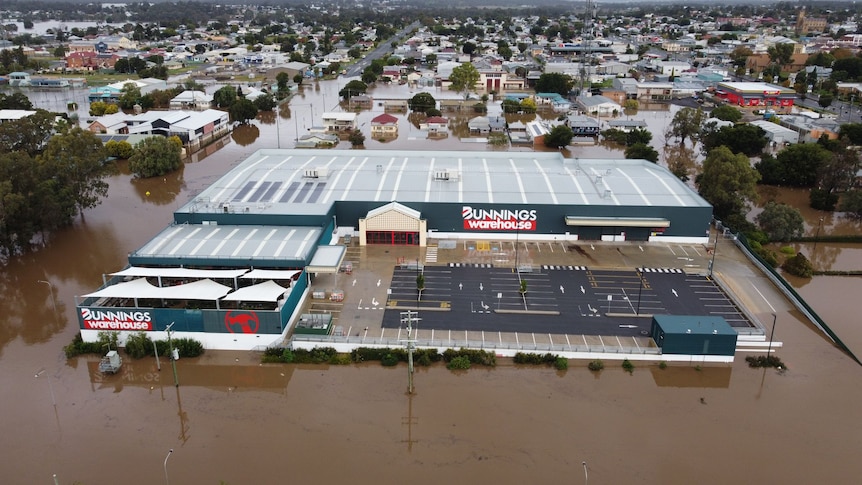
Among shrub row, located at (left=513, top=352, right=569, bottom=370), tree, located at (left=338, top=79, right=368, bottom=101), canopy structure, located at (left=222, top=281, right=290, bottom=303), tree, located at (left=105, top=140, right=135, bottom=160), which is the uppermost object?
tree, located at (left=338, top=79, right=368, bottom=101)

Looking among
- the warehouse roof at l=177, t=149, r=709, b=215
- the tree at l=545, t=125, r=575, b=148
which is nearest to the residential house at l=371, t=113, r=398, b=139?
the tree at l=545, t=125, r=575, b=148

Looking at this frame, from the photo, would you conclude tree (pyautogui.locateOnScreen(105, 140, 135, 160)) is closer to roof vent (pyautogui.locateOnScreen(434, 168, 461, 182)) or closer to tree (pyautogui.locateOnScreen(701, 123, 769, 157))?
roof vent (pyautogui.locateOnScreen(434, 168, 461, 182))

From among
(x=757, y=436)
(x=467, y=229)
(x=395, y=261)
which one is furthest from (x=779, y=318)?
(x=395, y=261)

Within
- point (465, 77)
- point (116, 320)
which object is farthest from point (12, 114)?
point (465, 77)

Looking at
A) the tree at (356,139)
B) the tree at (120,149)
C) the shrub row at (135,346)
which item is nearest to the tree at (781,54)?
the tree at (356,139)

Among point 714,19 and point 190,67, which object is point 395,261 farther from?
point 714,19
